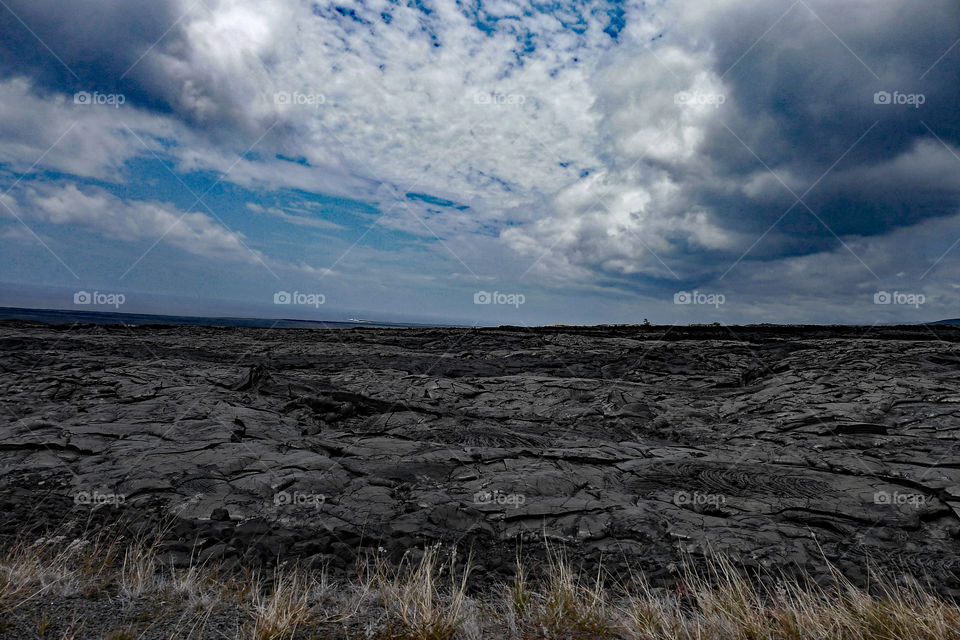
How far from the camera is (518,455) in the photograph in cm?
774

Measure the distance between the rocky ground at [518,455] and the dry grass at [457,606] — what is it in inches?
19.8

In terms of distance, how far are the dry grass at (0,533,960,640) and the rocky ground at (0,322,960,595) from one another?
503mm

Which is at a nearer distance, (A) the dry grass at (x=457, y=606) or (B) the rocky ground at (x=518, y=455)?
(A) the dry grass at (x=457, y=606)

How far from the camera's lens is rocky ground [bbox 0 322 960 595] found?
17.6 ft

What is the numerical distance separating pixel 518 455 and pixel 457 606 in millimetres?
4145

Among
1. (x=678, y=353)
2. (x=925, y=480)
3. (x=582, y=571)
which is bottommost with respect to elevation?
(x=582, y=571)

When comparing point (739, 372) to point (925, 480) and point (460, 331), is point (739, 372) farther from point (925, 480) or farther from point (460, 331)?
point (460, 331)

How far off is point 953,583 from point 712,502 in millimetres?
2319

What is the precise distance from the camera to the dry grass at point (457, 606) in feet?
10.9

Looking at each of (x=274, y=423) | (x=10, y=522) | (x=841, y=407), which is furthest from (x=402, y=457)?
(x=841, y=407)

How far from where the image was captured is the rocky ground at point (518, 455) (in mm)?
5371

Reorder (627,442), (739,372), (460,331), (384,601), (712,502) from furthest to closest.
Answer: (460,331) < (739,372) < (627,442) < (712,502) < (384,601)

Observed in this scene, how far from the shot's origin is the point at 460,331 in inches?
857

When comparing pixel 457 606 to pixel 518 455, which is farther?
pixel 518 455
